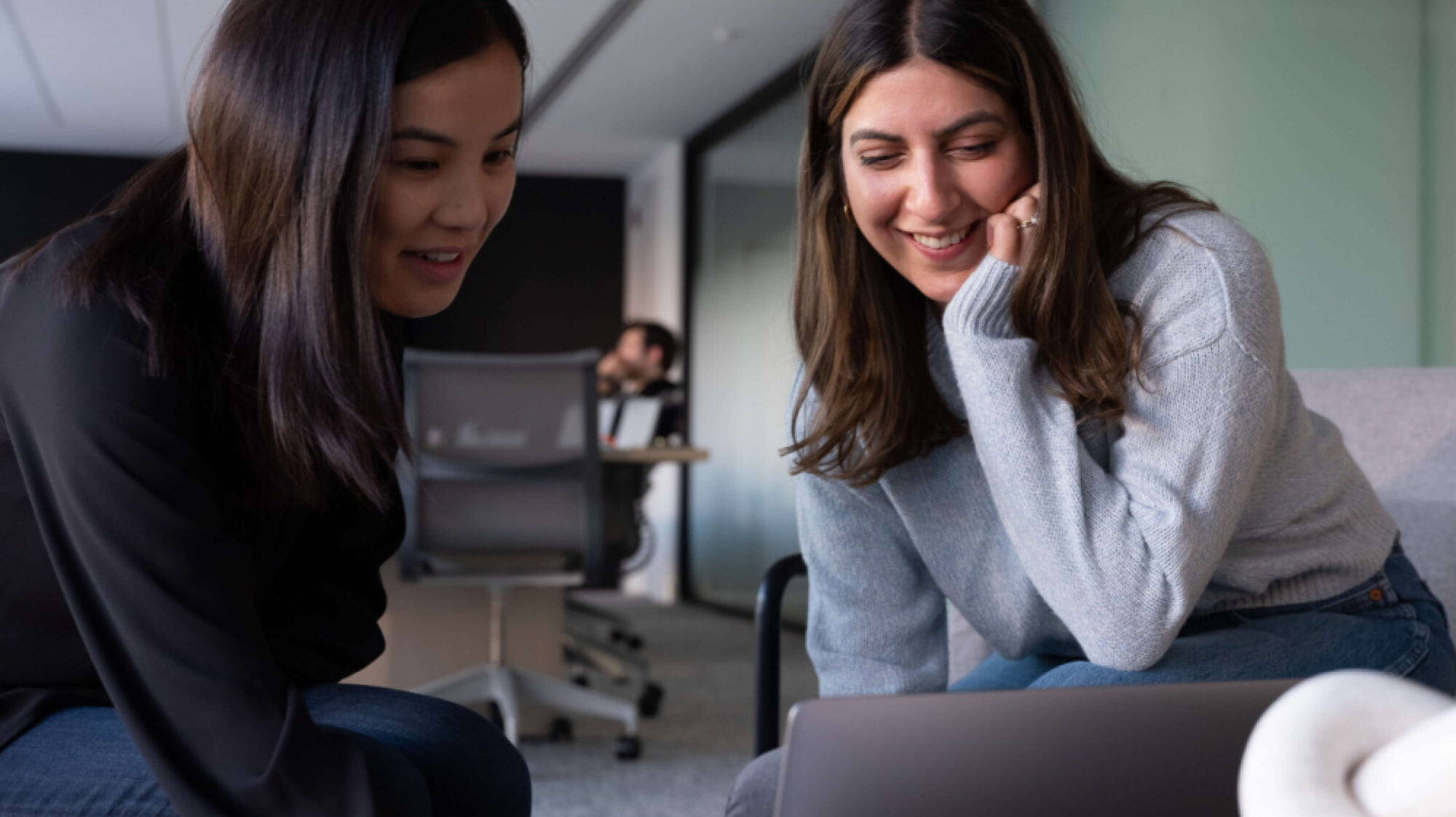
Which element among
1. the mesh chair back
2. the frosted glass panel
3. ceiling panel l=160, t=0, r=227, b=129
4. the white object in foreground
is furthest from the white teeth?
ceiling panel l=160, t=0, r=227, b=129

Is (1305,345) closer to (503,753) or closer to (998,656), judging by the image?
(998,656)

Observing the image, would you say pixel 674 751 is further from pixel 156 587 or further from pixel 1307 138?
pixel 156 587

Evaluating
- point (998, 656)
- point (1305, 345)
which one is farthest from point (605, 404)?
point (998, 656)

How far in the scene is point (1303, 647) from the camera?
1019 millimetres

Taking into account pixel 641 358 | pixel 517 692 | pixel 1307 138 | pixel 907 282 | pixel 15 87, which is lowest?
pixel 517 692

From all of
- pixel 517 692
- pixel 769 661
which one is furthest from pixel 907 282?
pixel 517 692

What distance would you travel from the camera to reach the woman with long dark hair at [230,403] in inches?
27.6

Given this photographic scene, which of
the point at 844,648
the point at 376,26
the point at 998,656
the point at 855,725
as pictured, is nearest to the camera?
the point at 855,725

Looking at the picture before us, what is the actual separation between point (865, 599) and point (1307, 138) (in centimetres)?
179

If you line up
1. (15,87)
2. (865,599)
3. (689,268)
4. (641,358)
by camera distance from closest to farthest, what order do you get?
(865,599), (641,358), (15,87), (689,268)

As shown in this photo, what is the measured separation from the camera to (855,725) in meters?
0.55

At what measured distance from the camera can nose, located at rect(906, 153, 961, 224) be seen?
1.08m

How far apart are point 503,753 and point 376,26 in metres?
0.56

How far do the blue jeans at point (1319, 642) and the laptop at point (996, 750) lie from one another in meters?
0.40
